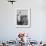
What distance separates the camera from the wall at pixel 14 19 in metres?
4.57

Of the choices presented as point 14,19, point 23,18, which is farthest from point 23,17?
point 14,19

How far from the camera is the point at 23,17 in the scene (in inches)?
182

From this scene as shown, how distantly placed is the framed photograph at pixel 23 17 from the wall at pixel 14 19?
0.10 metres

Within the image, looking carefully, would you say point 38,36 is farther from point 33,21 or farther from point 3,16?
point 3,16

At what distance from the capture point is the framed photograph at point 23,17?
458 centimetres

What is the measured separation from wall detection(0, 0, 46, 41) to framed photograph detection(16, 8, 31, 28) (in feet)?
0.34

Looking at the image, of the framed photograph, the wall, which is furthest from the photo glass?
the wall

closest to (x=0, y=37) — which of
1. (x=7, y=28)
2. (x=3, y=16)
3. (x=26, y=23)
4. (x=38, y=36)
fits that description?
(x=7, y=28)

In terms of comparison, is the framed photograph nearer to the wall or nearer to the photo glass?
the photo glass

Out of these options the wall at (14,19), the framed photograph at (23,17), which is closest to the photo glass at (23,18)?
the framed photograph at (23,17)

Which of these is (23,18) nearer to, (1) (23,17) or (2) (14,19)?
(1) (23,17)

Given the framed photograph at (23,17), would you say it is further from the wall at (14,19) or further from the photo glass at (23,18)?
the wall at (14,19)

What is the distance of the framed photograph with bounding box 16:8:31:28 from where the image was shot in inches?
180

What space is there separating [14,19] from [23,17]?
316mm
